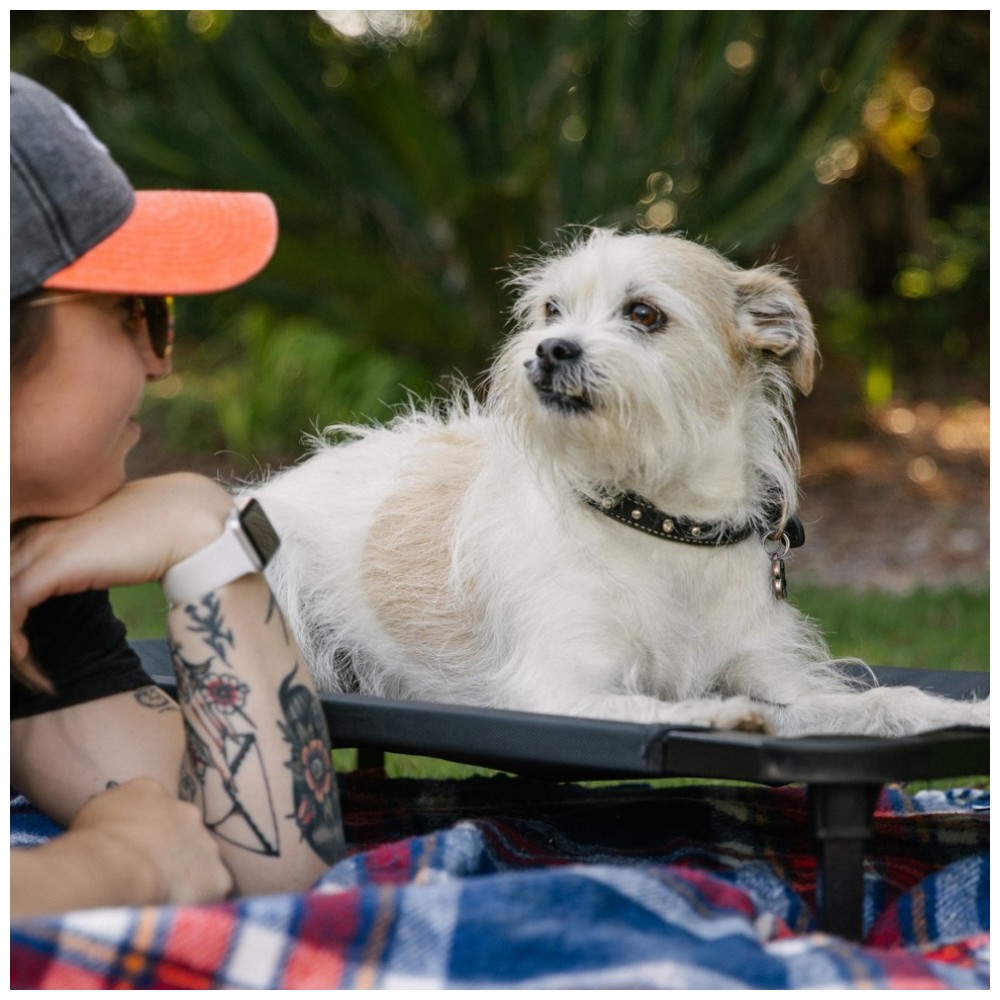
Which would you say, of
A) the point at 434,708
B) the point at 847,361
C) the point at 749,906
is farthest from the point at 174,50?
the point at 749,906

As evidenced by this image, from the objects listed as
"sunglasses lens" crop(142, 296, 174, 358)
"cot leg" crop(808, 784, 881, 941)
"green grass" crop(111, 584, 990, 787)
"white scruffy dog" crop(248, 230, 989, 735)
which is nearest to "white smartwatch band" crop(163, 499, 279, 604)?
"sunglasses lens" crop(142, 296, 174, 358)

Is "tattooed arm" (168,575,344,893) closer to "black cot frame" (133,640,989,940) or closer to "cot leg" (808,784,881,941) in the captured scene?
"black cot frame" (133,640,989,940)

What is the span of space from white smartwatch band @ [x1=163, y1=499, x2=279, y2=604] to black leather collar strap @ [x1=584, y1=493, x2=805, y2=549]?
32.7 inches

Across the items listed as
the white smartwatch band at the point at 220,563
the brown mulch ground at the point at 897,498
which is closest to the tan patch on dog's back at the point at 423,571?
the white smartwatch band at the point at 220,563

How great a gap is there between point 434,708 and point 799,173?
7189 mm

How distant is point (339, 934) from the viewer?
5.97 feet

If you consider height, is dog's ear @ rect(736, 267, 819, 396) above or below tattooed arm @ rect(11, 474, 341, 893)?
above

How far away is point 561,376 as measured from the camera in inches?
107

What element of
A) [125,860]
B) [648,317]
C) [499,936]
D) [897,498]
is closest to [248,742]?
[125,860]

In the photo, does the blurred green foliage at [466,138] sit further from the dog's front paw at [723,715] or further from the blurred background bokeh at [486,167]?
the dog's front paw at [723,715]

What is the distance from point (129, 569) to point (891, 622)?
5.24 m

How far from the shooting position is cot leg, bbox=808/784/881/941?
2053 millimetres

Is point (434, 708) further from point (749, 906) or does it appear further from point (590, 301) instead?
point (590, 301)

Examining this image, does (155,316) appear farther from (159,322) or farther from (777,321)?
(777,321)
